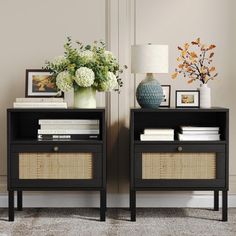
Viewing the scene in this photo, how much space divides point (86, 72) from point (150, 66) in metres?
0.41

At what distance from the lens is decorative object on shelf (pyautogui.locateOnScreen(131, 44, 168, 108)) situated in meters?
3.62

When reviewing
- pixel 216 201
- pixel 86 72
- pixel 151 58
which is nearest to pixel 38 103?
pixel 86 72

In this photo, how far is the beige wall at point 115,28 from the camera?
4.00 m

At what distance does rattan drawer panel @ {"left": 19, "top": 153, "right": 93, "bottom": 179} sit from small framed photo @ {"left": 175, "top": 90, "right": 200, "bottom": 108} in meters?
0.71

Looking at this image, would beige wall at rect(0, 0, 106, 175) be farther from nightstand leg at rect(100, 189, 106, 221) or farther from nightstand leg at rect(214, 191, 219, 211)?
nightstand leg at rect(214, 191, 219, 211)

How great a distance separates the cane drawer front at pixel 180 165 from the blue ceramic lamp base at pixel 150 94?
28 centimetres

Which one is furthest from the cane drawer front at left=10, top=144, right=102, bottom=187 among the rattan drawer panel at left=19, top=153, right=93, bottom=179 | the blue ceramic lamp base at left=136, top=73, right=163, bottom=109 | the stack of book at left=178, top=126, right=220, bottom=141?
the stack of book at left=178, top=126, right=220, bottom=141

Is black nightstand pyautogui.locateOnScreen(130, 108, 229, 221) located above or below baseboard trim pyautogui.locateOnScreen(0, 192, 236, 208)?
above

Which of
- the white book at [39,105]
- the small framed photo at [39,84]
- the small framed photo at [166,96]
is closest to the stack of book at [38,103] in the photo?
the white book at [39,105]

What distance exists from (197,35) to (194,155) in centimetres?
92

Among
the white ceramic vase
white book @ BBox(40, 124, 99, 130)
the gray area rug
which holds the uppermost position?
the white ceramic vase

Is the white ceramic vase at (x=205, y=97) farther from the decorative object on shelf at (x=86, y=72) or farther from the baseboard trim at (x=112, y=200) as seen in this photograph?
the baseboard trim at (x=112, y=200)

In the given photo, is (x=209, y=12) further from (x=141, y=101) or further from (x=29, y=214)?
(x=29, y=214)

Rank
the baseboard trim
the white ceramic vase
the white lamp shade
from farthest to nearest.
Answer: the baseboard trim
the white ceramic vase
the white lamp shade
